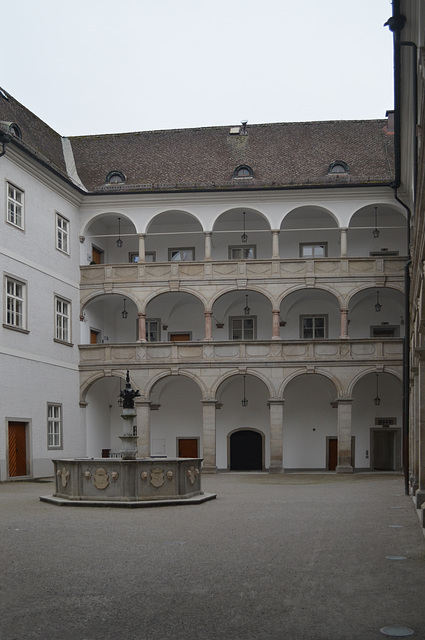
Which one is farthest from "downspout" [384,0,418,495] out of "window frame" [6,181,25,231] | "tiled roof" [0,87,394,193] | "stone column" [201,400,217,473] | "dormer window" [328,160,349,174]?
"window frame" [6,181,25,231]

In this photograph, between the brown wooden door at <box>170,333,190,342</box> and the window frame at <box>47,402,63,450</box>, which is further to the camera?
the brown wooden door at <box>170,333,190,342</box>

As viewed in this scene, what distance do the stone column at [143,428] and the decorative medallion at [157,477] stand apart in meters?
15.2

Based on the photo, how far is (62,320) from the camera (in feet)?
106

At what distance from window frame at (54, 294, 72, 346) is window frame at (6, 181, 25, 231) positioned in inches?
141

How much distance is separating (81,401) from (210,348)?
527 cm

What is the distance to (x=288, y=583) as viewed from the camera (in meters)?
8.80

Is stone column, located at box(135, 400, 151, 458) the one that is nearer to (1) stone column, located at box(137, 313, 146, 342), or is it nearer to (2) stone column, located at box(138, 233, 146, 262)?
(1) stone column, located at box(137, 313, 146, 342)

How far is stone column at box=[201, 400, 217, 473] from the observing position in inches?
1288

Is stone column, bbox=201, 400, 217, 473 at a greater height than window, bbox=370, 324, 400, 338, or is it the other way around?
window, bbox=370, 324, 400, 338

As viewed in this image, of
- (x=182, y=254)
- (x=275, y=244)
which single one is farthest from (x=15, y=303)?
(x=275, y=244)

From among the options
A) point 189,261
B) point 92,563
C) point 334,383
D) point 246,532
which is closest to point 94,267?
point 189,261

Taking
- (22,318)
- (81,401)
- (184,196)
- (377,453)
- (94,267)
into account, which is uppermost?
(184,196)

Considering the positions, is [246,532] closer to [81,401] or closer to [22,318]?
[22,318]

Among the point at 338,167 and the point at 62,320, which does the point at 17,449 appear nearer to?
the point at 62,320
